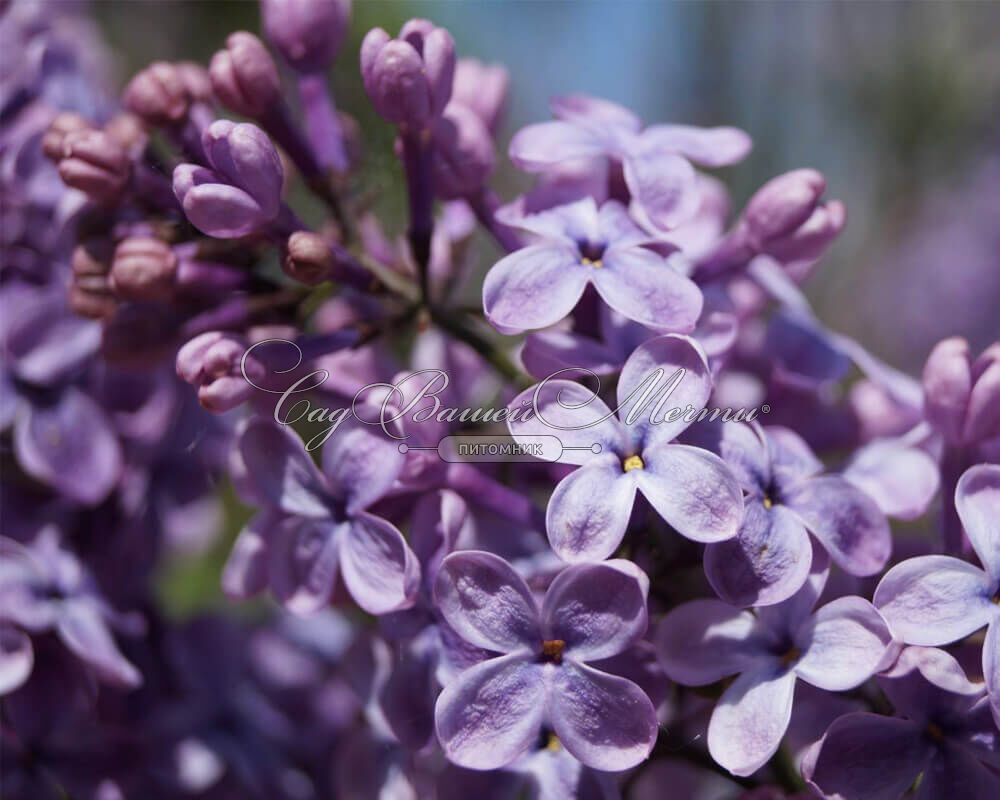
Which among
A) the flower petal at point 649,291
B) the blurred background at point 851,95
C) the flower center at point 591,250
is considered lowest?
the blurred background at point 851,95

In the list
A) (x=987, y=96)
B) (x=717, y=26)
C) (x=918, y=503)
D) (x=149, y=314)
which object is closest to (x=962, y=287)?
(x=987, y=96)

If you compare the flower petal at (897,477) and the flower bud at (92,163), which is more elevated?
the flower bud at (92,163)

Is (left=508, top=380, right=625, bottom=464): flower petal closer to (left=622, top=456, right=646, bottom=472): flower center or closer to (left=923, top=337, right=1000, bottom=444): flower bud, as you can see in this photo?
(left=622, top=456, right=646, bottom=472): flower center

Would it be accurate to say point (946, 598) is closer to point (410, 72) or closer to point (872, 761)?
point (872, 761)

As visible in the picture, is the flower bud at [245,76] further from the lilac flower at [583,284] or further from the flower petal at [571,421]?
the flower petal at [571,421]

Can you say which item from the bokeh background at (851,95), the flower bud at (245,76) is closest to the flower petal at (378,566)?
the flower bud at (245,76)

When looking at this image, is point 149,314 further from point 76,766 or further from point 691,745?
point 691,745
